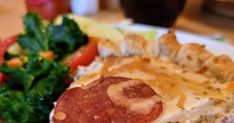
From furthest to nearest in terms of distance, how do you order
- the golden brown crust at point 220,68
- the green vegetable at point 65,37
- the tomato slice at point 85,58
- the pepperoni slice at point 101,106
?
the green vegetable at point 65,37 < the tomato slice at point 85,58 < the golden brown crust at point 220,68 < the pepperoni slice at point 101,106

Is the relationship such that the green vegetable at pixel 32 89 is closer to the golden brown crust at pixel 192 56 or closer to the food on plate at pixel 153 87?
the food on plate at pixel 153 87

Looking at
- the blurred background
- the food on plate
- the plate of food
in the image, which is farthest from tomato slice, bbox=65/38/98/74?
the blurred background

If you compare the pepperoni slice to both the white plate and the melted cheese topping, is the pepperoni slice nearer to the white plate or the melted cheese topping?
the melted cheese topping

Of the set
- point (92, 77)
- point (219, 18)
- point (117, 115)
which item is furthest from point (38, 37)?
point (219, 18)

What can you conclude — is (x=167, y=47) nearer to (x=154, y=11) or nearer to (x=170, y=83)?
(x=170, y=83)

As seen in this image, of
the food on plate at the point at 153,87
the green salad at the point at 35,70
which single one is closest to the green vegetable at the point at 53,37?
the green salad at the point at 35,70

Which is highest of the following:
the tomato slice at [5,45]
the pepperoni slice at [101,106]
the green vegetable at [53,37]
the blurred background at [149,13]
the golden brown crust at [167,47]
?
the golden brown crust at [167,47]

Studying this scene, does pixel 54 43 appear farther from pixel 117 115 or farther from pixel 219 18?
pixel 219 18
